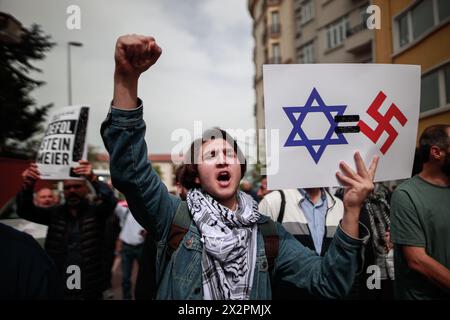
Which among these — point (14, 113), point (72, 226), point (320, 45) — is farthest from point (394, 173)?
point (320, 45)

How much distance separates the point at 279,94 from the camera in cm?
150

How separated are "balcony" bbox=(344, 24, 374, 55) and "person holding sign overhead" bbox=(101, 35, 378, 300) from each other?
51.2 ft

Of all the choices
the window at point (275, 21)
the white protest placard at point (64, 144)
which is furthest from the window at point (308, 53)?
the white protest placard at point (64, 144)

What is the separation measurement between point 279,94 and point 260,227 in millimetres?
568

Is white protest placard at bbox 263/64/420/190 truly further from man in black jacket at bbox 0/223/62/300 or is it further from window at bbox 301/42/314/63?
window at bbox 301/42/314/63

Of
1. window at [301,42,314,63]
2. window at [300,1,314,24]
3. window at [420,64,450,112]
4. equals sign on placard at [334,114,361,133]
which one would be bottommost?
equals sign on placard at [334,114,361,133]

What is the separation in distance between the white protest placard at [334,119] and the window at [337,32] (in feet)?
53.9

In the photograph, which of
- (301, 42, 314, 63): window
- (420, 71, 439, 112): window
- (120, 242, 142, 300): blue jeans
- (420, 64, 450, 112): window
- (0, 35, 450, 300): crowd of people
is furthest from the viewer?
(301, 42, 314, 63): window

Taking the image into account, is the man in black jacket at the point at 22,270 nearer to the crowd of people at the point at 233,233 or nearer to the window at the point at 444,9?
the crowd of people at the point at 233,233

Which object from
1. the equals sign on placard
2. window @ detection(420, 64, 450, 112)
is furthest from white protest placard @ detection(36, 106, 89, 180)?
window @ detection(420, 64, 450, 112)

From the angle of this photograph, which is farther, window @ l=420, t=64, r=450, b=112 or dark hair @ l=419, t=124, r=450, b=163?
window @ l=420, t=64, r=450, b=112

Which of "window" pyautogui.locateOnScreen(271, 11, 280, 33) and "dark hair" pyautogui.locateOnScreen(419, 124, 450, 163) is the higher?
"window" pyautogui.locateOnScreen(271, 11, 280, 33)

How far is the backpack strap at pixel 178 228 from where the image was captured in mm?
1282

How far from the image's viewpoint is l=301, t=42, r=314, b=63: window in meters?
18.9
